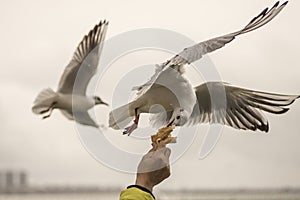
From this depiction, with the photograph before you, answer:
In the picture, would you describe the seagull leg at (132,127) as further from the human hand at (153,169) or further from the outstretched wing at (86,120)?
the human hand at (153,169)

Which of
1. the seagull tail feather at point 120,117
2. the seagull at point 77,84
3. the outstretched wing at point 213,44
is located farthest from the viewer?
the seagull at point 77,84

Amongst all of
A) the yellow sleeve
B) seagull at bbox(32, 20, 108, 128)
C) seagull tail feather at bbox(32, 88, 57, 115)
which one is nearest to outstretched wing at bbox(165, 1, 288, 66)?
the yellow sleeve

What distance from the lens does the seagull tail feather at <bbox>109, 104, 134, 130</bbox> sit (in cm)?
238

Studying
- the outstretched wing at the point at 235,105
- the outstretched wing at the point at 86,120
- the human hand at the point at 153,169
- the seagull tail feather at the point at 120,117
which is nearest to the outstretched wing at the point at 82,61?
the outstretched wing at the point at 86,120

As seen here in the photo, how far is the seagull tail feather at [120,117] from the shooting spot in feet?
7.81

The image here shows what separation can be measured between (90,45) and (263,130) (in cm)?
342

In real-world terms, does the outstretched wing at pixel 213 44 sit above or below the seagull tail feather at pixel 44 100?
above

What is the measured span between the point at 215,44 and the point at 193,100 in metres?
0.22

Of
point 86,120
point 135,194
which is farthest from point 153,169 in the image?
point 86,120

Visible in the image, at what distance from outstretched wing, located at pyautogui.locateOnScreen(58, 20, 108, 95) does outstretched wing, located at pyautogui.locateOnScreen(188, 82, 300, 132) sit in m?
2.27

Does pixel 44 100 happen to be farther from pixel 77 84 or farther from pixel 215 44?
pixel 215 44

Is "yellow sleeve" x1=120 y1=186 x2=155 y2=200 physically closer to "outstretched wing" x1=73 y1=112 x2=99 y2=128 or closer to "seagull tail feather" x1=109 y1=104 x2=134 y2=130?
"seagull tail feather" x1=109 y1=104 x2=134 y2=130

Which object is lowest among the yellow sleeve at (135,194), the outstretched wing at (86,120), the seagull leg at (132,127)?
the yellow sleeve at (135,194)

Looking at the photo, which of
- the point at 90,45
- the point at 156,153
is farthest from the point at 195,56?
the point at 90,45
